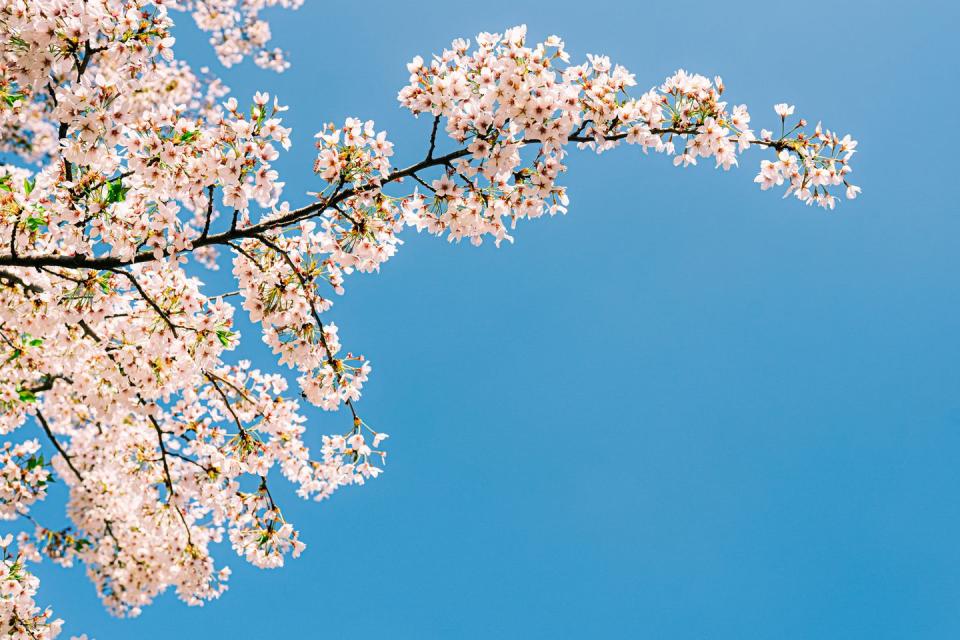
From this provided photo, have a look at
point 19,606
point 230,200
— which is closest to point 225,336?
point 230,200

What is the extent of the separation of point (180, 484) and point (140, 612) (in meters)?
6.74

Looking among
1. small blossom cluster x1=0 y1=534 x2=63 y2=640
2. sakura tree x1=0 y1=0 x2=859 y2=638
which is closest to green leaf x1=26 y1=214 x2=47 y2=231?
sakura tree x1=0 y1=0 x2=859 y2=638

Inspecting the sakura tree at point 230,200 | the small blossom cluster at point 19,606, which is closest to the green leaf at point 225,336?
the sakura tree at point 230,200

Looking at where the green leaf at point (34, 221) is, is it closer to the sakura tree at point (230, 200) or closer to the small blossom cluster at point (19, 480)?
the sakura tree at point (230, 200)

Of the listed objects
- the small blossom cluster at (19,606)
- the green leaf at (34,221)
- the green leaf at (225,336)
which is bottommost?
the small blossom cluster at (19,606)

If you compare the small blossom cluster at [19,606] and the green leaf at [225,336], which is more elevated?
the green leaf at [225,336]

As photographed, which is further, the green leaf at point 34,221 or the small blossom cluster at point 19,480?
the small blossom cluster at point 19,480

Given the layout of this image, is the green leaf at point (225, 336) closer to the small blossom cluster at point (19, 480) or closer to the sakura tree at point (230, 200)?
the sakura tree at point (230, 200)

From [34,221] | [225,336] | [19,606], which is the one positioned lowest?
[19,606]

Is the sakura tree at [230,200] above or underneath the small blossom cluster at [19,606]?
above

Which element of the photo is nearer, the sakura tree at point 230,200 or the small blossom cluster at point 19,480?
the sakura tree at point 230,200

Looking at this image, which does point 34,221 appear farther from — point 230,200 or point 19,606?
point 19,606

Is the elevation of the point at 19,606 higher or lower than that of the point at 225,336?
lower

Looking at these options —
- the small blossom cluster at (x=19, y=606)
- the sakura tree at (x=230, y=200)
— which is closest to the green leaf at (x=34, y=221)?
the sakura tree at (x=230, y=200)
